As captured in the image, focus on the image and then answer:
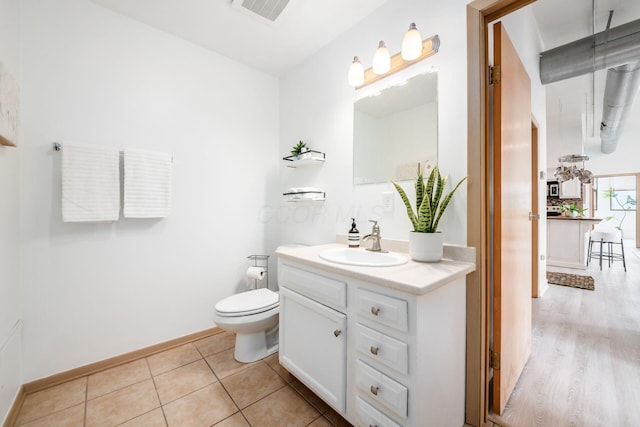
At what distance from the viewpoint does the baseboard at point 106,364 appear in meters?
1.49

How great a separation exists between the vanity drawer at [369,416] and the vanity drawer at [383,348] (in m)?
0.21

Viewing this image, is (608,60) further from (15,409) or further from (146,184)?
(15,409)

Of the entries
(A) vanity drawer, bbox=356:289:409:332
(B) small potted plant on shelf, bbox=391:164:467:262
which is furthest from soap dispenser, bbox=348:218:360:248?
(A) vanity drawer, bbox=356:289:409:332

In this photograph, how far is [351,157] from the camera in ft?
6.17

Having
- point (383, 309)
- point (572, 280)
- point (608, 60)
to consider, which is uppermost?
point (608, 60)

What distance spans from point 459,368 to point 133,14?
293 centimetres

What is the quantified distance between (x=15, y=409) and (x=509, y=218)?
281 cm

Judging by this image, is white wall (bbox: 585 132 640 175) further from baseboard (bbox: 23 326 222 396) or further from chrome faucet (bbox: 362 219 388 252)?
baseboard (bbox: 23 326 222 396)

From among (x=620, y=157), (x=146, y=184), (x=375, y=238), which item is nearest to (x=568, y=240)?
(x=620, y=157)

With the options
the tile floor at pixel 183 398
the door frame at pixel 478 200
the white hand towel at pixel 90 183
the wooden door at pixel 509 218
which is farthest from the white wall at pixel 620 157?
the white hand towel at pixel 90 183

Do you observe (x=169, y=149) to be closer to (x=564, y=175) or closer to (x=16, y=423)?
(x=16, y=423)

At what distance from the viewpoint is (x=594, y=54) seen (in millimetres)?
2049

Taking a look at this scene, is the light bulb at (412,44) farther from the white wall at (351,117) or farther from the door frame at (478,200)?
the door frame at (478,200)

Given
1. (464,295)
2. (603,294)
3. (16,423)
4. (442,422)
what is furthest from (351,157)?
(603,294)
